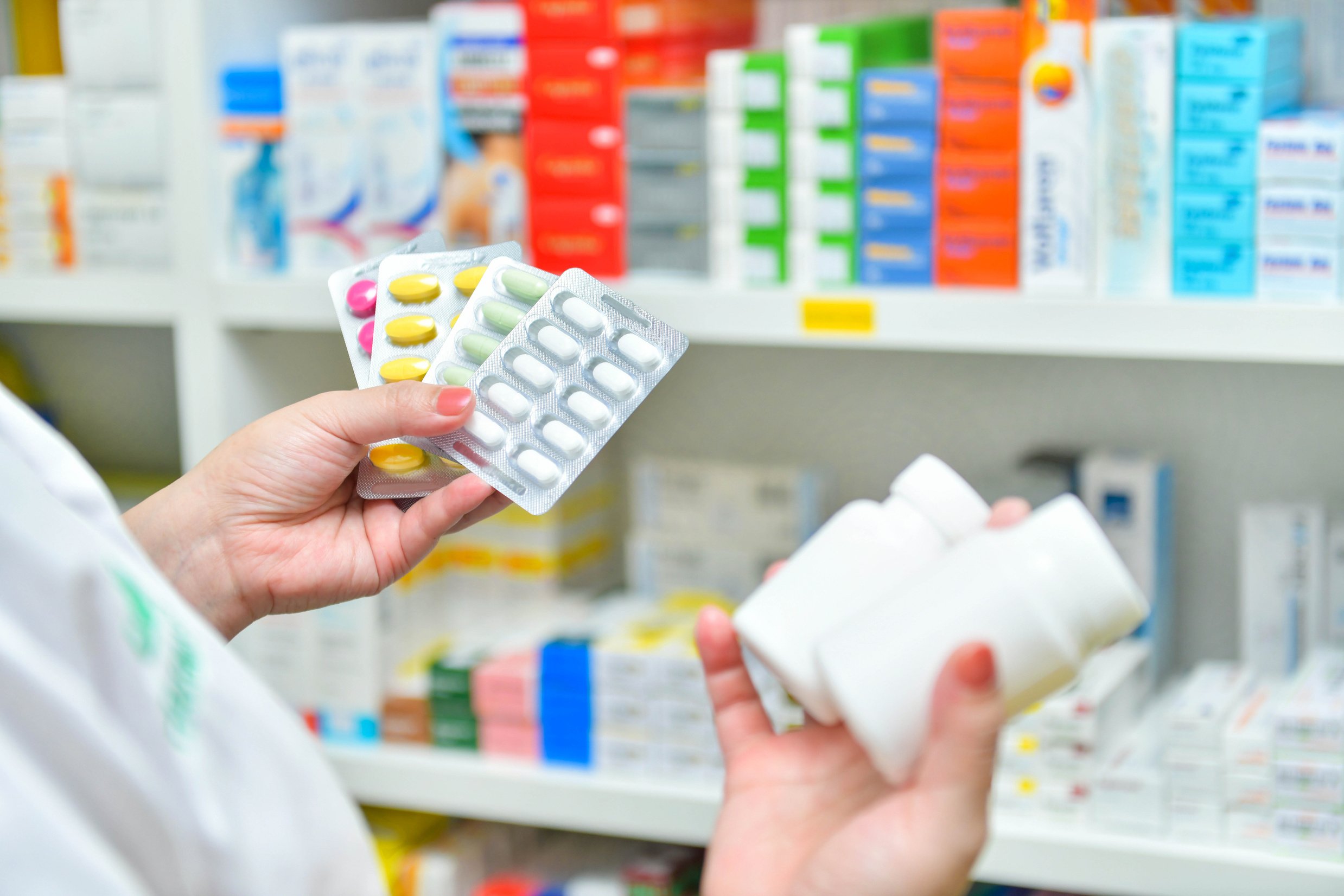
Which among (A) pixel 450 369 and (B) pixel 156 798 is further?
(A) pixel 450 369

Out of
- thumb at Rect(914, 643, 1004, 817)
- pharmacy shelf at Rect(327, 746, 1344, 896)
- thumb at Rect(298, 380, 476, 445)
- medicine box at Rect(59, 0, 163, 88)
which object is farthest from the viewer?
medicine box at Rect(59, 0, 163, 88)

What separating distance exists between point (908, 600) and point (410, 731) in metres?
0.94

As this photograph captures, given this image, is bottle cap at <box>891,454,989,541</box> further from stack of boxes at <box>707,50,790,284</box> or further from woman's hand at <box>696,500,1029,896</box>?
stack of boxes at <box>707,50,790,284</box>

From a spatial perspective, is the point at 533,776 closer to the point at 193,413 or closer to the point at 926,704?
the point at 193,413

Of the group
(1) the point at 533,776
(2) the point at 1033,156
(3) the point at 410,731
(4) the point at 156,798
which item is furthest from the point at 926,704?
(3) the point at 410,731

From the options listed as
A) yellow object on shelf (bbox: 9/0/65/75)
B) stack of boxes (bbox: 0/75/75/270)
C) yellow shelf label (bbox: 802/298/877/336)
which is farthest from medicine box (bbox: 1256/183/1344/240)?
yellow object on shelf (bbox: 9/0/65/75)

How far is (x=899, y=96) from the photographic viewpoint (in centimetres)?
113

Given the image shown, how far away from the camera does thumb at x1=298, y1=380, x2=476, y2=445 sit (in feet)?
2.48

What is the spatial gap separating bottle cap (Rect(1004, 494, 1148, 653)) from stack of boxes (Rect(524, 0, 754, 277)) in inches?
29.6

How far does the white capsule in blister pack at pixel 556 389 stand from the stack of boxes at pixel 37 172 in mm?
843

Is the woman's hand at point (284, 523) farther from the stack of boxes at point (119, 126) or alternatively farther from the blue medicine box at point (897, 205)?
the stack of boxes at point (119, 126)

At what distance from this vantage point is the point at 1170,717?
1150 mm

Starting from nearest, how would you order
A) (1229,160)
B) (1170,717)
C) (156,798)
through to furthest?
(156,798) → (1229,160) → (1170,717)

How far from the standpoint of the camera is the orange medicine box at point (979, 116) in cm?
110
